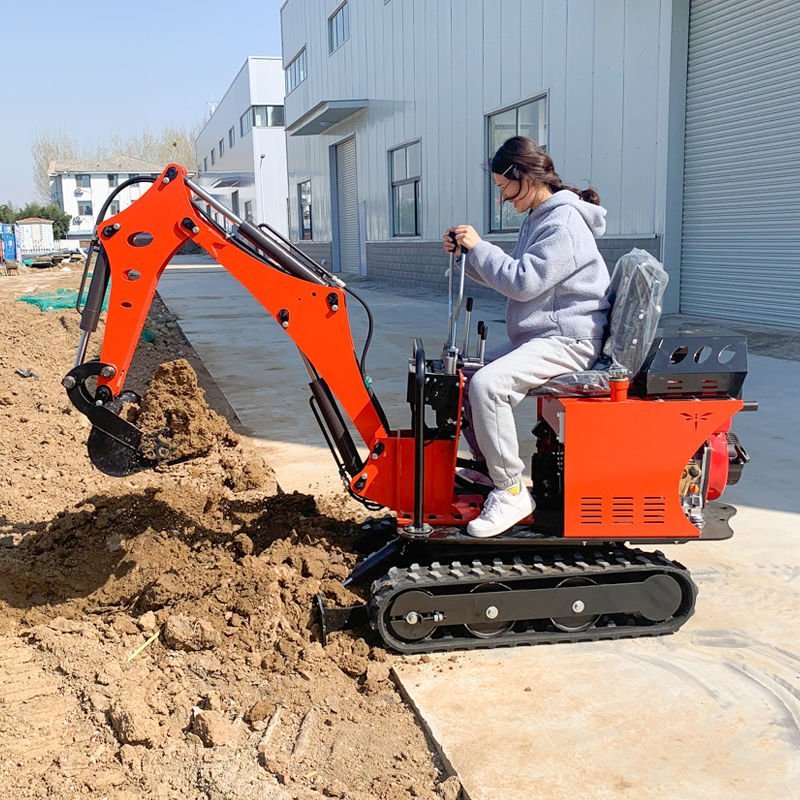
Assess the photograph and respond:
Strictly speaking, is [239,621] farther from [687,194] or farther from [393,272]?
[393,272]

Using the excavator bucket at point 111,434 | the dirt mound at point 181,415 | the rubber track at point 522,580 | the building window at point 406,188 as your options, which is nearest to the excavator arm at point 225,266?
the excavator bucket at point 111,434

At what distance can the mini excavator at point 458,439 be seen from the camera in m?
3.42

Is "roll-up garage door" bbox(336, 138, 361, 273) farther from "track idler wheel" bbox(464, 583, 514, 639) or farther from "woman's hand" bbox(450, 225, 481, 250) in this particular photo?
"track idler wheel" bbox(464, 583, 514, 639)

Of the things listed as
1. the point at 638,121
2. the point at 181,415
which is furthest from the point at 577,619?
the point at 638,121

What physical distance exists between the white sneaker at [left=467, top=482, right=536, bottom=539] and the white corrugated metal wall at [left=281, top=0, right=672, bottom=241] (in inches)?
382

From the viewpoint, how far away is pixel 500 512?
11.6 ft

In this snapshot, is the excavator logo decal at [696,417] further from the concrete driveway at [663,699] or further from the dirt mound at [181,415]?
the dirt mound at [181,415]

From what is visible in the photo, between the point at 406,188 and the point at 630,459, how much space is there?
19.4 metres

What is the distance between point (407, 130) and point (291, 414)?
1517 centimetres

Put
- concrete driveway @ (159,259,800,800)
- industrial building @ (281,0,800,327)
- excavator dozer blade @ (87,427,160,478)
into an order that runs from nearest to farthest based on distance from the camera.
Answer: concrete driveway @ (159,259,800,800) < excavator dozer blade @ (87,427,160,478) < industrial building @ (281,0,800,327)

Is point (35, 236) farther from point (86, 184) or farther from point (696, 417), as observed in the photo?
point (696, 417)

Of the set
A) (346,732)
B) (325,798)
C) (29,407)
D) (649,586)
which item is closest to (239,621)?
(346,732)

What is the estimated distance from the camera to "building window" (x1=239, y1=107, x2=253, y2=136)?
44062 mm

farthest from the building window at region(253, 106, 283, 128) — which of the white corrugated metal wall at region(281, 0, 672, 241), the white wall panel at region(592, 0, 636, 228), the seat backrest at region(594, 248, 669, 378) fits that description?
the seat backrest at region(594, 248, 669, 378)
